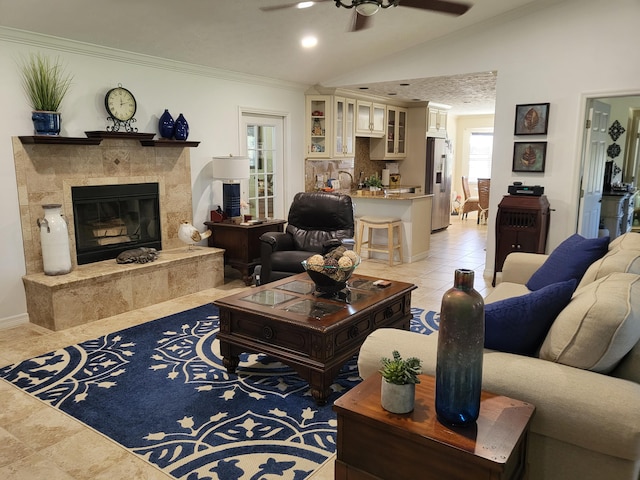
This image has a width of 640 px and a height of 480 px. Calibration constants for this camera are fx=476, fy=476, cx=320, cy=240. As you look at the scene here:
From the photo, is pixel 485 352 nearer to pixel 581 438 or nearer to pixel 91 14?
pixel 581 438

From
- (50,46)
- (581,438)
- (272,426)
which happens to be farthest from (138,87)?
(581,438)

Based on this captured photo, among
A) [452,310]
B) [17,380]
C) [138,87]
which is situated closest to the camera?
[452,310]

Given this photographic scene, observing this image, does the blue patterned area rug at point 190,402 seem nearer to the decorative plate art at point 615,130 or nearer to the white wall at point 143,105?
the white wall at point 143,105

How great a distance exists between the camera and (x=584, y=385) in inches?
60.6

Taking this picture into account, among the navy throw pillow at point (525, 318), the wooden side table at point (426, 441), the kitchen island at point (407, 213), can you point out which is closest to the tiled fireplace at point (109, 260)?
the kitchen island at point (407, 213)

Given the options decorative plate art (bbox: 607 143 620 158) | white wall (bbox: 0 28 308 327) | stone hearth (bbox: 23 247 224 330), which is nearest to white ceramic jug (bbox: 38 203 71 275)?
stone hearth (bbox: 23 247 224 330)

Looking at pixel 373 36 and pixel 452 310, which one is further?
pixel 373 36

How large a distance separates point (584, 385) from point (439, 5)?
2984 millimetres

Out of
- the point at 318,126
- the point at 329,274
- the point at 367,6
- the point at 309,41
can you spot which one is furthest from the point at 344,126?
the point at 329,274

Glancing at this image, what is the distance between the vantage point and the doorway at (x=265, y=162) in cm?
624

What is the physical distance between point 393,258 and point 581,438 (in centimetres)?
510

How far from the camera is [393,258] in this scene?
6.58 meters

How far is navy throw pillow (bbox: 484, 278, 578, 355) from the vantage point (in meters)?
1.78

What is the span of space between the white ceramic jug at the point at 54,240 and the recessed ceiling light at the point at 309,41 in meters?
3.00
